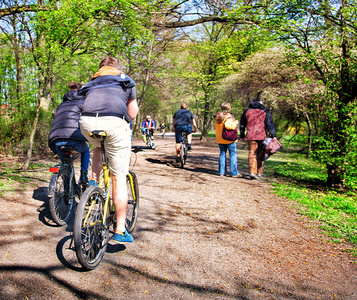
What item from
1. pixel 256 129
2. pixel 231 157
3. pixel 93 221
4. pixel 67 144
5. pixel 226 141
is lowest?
pixel 93 221

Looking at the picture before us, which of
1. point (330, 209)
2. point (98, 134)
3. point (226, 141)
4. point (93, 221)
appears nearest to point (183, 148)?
point (226, 141)

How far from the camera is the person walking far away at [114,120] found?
296 cm

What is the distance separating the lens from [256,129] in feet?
26.3

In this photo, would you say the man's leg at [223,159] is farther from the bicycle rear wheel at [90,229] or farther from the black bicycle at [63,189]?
the bicycle rear wheel at [90,229]

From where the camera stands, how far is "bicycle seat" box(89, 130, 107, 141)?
113 inches

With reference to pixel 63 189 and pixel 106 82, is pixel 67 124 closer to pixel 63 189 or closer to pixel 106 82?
pixel 63 189

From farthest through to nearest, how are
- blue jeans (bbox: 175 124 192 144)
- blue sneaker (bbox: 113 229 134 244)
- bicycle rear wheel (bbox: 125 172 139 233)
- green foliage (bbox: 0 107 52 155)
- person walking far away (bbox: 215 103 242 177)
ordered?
blue jeans (bbox: 175 124 192 144) < green foliage (bbox: 0 107 52 155) < person walking far away (bbox: 215 103 242 177) < bicycle rear wheel (bbox: 125 172 139 233) < blue sneaker (bbox: 113 229 134 244)

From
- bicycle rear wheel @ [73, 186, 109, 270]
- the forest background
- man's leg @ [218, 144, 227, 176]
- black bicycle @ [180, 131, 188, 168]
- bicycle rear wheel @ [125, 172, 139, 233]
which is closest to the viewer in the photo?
bicycle rear wheel @ [73, 186, 109, 270]

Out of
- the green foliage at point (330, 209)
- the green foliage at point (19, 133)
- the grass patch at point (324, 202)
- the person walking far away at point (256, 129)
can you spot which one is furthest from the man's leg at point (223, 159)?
the green foliage at point (19, 133)

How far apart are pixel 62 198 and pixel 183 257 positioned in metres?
1.74

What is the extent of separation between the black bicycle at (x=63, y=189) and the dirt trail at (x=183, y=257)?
7.1 inches

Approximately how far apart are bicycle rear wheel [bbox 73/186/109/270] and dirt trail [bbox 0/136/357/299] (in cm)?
16

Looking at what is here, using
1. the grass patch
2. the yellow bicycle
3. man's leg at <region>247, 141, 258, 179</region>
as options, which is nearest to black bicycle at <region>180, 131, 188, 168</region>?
man's leg at <region>247, 141, 258, 179</region>

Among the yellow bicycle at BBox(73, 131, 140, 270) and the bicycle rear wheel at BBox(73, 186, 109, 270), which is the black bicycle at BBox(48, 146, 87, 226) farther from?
the bicycle rear wheel at BBox(73, 186, 109, 270)
